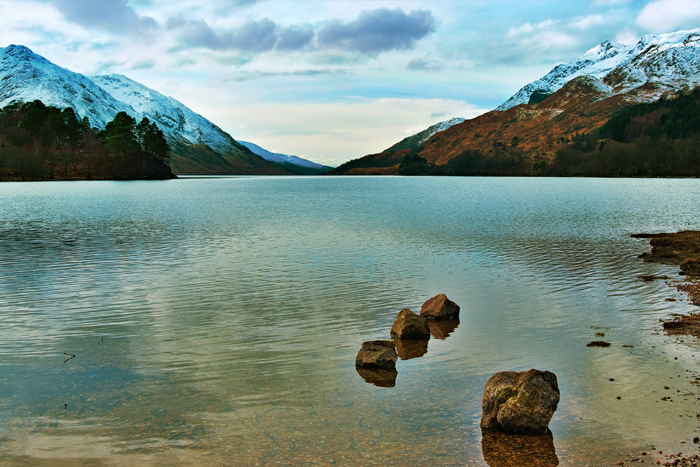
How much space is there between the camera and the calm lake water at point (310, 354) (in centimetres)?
1284

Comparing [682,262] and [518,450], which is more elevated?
[682,262]

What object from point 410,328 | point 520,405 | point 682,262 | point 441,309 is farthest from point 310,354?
point 682,262

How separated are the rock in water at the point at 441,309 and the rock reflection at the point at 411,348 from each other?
8.97 ft

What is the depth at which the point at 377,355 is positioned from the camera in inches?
705

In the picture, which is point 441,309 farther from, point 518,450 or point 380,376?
point 518,450

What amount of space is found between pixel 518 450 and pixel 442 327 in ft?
35.2

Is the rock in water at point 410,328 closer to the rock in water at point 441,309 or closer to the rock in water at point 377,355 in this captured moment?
the rock in water at point 441,309

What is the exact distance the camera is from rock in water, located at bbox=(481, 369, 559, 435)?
527 inches

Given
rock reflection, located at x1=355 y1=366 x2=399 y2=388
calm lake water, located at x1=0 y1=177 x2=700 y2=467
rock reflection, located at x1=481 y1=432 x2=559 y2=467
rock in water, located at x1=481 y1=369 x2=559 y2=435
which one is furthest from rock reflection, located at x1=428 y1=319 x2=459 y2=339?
rock reflection, located at x1=481 y1=432 x2=559 y2=467

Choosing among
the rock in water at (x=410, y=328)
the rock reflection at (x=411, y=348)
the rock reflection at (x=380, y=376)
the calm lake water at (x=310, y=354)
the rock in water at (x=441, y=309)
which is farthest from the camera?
the rock in water at (x=441, y=309)

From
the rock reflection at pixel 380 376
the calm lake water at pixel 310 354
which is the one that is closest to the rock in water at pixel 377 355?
the rock reflection at pixel 380 376

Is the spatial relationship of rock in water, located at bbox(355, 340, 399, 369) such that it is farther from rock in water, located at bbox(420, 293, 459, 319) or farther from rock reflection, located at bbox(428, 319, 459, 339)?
rock in water, located at bbox(420, 293, 459, 319)

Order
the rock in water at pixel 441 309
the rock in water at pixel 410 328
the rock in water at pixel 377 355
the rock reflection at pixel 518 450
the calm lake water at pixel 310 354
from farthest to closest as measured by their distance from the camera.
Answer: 1. the rock in water at pixel 441 309
2. the rock in water at pixel 410 328
3. the rock in water at pixel 377 355
4. the calm lake water at pixel 310 354
5. the rock reflection at pixel 518 450

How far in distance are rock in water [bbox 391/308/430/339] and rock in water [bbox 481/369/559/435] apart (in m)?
7.57
